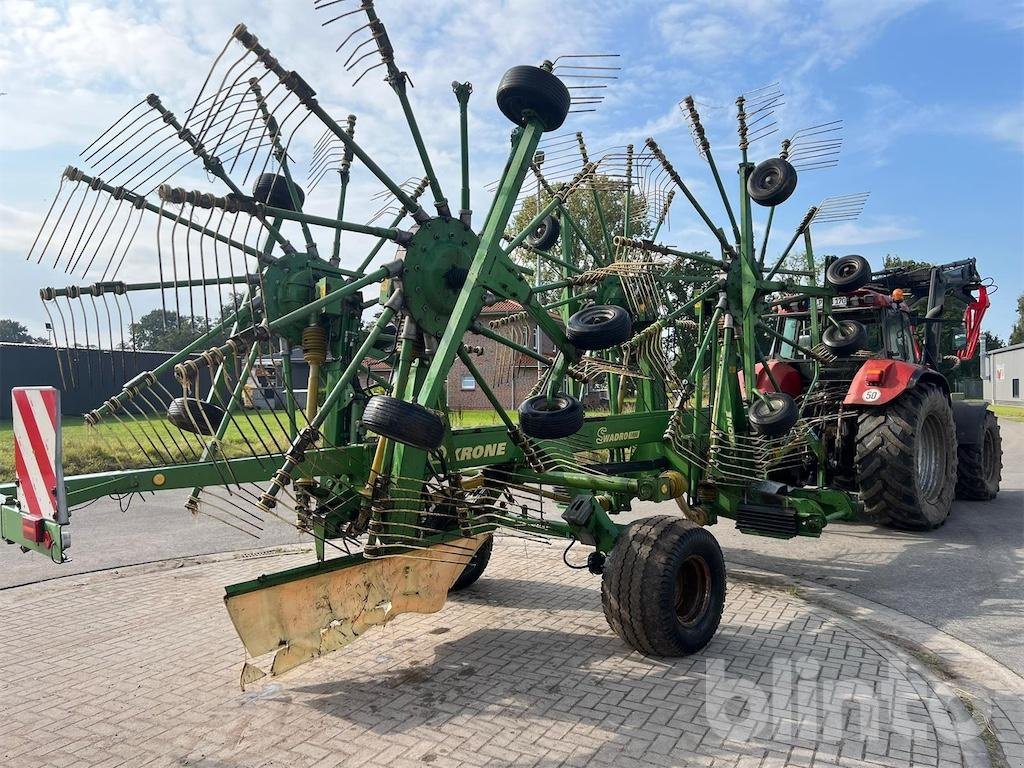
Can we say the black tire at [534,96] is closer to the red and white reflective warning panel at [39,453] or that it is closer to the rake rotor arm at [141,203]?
the rake rotor arm at [141,203]

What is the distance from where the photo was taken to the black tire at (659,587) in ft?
14.1

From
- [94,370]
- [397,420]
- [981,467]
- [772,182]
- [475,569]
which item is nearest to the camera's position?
[397,420]

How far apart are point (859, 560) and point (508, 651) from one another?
393 centimetres

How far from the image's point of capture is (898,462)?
7293 millimetres

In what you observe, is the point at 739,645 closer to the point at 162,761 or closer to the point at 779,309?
the point at 162,761

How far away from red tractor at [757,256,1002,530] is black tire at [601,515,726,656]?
114 inches

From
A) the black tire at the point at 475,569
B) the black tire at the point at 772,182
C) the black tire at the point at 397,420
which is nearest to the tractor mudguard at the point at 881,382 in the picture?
the black tire at the point at 772,182

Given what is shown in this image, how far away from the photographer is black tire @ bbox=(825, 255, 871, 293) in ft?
23.4

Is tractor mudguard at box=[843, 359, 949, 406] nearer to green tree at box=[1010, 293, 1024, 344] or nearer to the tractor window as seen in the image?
the tractor window

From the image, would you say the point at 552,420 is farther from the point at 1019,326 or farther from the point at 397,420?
the point at 1019,326

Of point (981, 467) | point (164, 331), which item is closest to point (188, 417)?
point (164, 331)

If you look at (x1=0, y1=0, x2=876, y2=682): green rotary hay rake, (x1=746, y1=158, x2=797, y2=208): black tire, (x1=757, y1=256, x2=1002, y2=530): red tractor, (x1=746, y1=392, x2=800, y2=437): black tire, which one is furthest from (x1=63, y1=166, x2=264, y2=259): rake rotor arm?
(x1=757, y1=256, x2=1002, y2=530): red tractor

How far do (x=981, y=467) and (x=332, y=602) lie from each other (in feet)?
28.8

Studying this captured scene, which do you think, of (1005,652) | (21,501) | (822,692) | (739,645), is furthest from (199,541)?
(1005,652)
